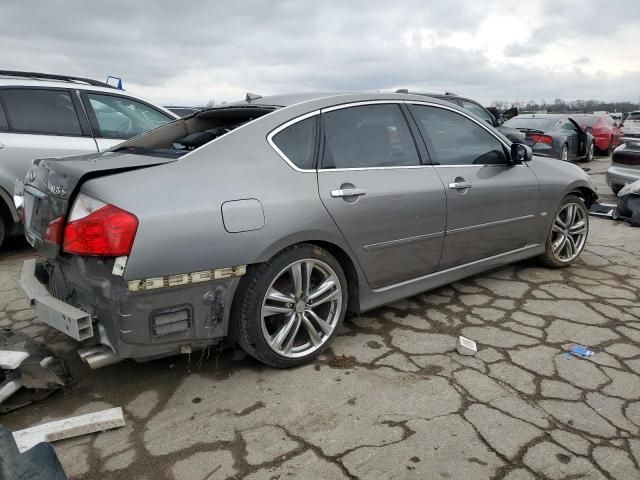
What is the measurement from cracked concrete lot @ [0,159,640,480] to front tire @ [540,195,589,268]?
3.02 ft

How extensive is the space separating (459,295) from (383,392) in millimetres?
1572

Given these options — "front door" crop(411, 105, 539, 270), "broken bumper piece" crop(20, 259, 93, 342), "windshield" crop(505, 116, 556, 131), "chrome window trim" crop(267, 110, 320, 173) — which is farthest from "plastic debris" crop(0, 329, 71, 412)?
"windshield" crop(505, 116, 556, 131)

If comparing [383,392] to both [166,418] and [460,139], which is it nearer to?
[166,418]

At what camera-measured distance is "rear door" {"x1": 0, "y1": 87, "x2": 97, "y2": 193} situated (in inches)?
182

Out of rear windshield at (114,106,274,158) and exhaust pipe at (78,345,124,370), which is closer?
exhaust pipe at (78,345,124,370)

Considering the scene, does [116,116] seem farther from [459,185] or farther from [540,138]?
[540,138]

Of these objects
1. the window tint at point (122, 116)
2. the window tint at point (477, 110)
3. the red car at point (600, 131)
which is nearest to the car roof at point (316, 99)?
the window tint at point (122, 116)

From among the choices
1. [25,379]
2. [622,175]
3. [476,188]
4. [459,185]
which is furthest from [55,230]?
[622,175]

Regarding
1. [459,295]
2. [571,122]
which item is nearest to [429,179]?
[459,295]

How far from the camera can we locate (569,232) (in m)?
4.55

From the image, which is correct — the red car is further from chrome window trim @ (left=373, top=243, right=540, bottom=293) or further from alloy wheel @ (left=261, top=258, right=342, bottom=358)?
alloy wheel @ (left=261, top=258, right=342, bottom=358)

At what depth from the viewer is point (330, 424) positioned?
2.35 meters

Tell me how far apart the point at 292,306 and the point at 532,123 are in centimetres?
1037

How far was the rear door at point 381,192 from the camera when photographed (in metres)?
2.88
